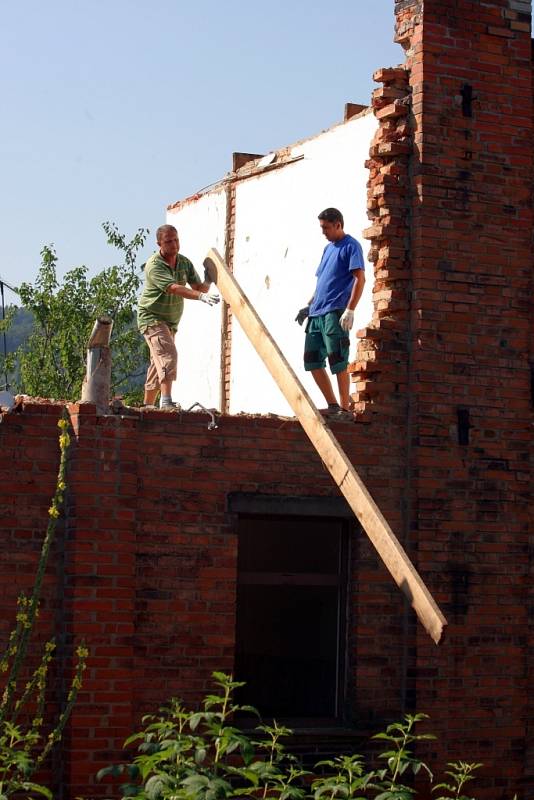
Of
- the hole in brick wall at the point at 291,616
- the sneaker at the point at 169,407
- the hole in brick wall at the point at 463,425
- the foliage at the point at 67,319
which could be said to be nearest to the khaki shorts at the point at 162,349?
the sneaker at the point at 169,407

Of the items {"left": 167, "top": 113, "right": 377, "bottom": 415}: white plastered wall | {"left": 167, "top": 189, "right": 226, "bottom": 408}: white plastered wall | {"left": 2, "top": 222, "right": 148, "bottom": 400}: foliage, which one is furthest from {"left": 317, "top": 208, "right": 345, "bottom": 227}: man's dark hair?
{"left": 2, "top": 222, "right": 148, "bottom": 400}: foliage

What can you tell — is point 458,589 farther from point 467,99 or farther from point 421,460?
point 467,99

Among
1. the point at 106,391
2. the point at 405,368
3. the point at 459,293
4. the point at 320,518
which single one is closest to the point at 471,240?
the point at 459,293

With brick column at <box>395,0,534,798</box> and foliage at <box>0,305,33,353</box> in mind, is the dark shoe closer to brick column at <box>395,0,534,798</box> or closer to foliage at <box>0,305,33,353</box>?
brick column at <box>395,0,534,798</box>

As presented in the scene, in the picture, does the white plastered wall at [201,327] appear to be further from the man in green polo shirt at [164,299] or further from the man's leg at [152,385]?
the man in green polo shirt at [164,299]

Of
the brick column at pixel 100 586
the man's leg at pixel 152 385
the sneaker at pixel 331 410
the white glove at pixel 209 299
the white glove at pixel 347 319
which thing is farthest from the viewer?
the man's leg at pixel 152 385

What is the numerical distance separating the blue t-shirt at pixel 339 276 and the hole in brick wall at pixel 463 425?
1.19m

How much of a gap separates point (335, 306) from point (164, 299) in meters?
1.34

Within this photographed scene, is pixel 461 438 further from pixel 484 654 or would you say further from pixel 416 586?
pixel 416 586

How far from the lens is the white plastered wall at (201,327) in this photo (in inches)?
631

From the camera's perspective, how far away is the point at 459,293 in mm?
10703

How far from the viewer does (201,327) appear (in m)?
16.5

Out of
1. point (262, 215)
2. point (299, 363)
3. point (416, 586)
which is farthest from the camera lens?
point (262, 215)

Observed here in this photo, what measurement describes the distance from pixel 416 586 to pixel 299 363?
580cm
